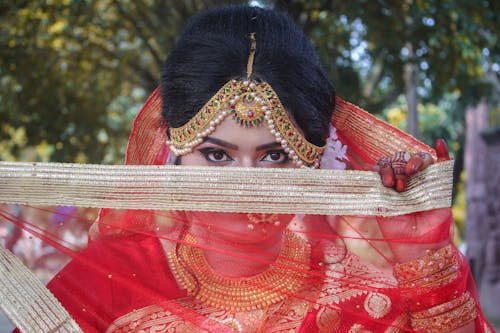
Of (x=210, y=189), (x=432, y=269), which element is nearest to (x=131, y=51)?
(x=210, y=189)

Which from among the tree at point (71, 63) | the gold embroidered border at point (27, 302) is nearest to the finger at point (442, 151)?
the gold embroidered border at point (27, 302)

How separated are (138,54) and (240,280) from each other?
5674 millimetres

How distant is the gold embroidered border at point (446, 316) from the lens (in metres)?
1.73

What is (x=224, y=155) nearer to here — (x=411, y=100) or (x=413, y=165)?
(x=413, y=165)

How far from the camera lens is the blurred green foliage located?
4934 mm

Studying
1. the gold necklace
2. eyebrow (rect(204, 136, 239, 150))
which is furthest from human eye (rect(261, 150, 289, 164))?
the gold necklace

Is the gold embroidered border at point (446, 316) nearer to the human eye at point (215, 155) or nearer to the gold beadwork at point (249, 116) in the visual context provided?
the gold beadwork at point (249, 116)

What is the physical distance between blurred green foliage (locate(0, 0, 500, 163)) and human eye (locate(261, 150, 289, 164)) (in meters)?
2.63

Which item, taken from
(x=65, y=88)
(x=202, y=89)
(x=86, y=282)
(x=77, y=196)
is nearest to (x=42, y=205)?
(x=77, y=196)

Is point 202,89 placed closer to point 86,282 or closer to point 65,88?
point 86,282

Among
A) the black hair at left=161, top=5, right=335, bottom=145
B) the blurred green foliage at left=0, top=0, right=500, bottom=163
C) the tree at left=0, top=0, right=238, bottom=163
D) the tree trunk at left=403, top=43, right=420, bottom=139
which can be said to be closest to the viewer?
the black hair at left=161, top=5, right=335, bottom=145

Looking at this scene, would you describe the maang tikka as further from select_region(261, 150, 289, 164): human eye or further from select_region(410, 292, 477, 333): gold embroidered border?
select_region(410, 292, 477, 333): gold embroidered border

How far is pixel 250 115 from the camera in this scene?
196 cm

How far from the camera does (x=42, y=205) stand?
185cm
